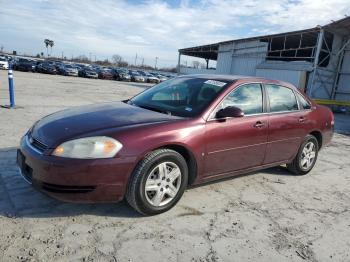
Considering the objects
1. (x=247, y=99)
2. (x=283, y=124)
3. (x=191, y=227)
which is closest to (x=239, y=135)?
→ (x=247, y=99)

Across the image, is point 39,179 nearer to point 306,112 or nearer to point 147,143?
point 147,143

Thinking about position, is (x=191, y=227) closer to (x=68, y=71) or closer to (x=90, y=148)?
(x=90, y=148)

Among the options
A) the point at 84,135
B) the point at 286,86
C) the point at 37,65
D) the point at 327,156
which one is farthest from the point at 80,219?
the point at 37,65

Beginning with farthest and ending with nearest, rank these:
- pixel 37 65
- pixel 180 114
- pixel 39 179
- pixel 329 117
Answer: pixel 37 65
pixel 329 117
pixel 180 114
pixel 39 179

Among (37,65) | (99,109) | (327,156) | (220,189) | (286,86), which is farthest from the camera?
(37,65)

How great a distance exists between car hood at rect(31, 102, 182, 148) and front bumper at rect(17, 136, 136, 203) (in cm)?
24

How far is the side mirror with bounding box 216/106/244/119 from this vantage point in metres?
4.19

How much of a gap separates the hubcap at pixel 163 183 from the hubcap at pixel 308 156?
2.82 meters

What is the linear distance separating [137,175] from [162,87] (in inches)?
78.3

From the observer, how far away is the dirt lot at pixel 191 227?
3.07 metres

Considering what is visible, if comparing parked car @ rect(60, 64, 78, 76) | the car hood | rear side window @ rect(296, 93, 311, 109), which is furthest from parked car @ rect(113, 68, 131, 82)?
the car hood

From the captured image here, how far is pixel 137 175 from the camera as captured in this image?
11.5 feet

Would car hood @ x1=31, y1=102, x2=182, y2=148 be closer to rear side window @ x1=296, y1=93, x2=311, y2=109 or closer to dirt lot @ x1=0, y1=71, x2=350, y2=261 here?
dirt lot @ x1=0, y1=71, x2=350, y2=261

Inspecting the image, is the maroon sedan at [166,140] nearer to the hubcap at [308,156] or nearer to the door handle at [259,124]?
the door handle at [259,124]
